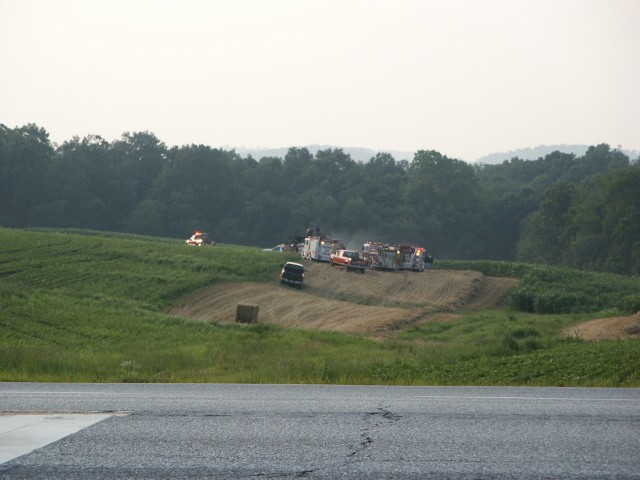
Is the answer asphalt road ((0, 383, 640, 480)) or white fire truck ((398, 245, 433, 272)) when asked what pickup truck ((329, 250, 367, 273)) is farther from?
asphalt road ((0, 383, 640, 480))

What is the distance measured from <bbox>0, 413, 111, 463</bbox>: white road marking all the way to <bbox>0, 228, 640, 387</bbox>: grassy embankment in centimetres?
606

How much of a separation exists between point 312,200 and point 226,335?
114 m

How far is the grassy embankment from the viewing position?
1891cm

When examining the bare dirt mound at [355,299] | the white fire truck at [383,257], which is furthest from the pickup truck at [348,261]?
the white fire truck at [383,257]

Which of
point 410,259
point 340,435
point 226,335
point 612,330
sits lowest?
point 226,335

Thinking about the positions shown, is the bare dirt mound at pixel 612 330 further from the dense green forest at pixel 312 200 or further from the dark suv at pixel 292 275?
the dense green forest at pixel 312 200

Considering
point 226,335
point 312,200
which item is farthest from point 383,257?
point 312,200

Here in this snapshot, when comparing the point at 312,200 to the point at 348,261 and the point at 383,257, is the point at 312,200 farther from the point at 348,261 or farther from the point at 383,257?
the point at 348,261

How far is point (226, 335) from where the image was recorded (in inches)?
1363

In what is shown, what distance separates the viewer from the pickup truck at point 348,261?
6488cm

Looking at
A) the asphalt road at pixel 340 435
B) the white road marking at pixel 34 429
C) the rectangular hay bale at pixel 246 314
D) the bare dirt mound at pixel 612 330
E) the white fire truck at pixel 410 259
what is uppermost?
the white fire truck at pixel 410 259

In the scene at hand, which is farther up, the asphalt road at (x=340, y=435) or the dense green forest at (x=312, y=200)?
the dense green forest at (x=312, y=200)

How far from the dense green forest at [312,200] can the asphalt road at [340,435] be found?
10325 cm

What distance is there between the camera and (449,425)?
10.5 m
